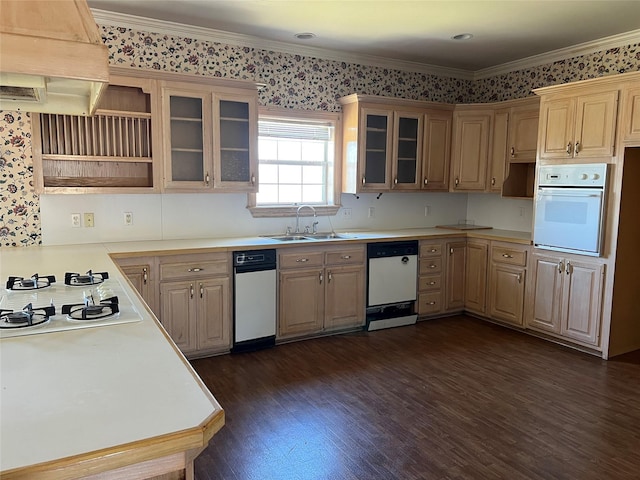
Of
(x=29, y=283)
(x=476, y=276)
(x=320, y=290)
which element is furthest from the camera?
(x=476, y=276)

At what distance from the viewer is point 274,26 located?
3912mm

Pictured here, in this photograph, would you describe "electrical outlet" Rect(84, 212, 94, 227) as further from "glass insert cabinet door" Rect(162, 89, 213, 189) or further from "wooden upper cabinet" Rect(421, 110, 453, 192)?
"wooden upper cabinet" Rect(421, 110, 453, 192)

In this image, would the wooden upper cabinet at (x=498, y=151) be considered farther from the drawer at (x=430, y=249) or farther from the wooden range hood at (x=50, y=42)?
the wooden range hood at (x=50, y=42)

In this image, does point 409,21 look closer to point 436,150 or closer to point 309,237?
point 436,150

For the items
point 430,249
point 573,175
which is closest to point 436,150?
point 430,249

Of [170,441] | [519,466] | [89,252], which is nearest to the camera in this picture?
[170,441]

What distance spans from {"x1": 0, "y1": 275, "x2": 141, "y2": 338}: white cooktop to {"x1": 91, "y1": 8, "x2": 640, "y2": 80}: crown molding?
7.94 feet

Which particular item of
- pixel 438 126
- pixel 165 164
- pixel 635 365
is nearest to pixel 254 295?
pixel 165 164

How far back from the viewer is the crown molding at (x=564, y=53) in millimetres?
4082

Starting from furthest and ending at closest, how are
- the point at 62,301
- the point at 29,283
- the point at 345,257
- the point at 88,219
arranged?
the point at 345,257, the point at 88,219, the point at 29,283, the point at 62,301

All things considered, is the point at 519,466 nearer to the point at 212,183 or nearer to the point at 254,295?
the point at 254,295

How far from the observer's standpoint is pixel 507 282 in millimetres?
4590

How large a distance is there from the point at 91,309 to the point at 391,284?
3217mm

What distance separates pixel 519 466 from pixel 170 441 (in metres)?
2.05
